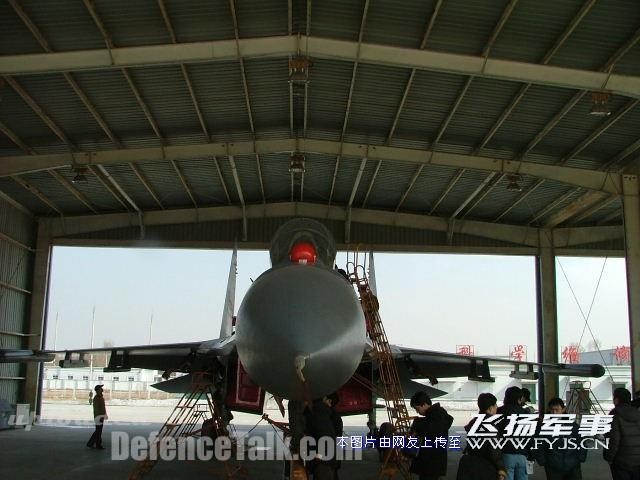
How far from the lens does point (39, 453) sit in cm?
1170

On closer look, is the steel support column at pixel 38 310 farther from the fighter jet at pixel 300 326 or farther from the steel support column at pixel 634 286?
the steel support column at pixel 634 286

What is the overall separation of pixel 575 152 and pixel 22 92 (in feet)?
39.3

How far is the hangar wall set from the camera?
18736mm

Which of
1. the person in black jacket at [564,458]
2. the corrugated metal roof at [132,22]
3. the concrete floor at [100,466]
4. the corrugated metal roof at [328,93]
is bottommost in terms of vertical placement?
the concrete floor at [100,466]

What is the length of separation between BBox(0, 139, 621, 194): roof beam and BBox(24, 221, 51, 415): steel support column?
6.54 m

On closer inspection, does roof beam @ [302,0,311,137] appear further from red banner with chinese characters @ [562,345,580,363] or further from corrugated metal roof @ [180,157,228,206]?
red banner with chinese characters @ [562,345,580,363]

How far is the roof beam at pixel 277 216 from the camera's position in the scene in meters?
20.9

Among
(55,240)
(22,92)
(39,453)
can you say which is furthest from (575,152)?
(55,240)

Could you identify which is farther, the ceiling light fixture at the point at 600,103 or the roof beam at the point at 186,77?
the ceiling light fixture at the point at 600,103

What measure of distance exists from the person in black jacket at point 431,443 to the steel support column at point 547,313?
1597 cm

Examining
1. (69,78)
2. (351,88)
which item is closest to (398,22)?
(351,88)

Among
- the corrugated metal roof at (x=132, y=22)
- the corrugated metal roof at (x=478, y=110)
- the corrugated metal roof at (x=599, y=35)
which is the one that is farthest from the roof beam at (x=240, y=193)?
the corrugated metal roof at (x=599, y=35)

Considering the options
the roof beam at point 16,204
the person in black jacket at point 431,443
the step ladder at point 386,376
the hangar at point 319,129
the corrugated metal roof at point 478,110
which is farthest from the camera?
the roof beam at point 16,204

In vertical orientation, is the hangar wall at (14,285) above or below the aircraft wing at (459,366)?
above
